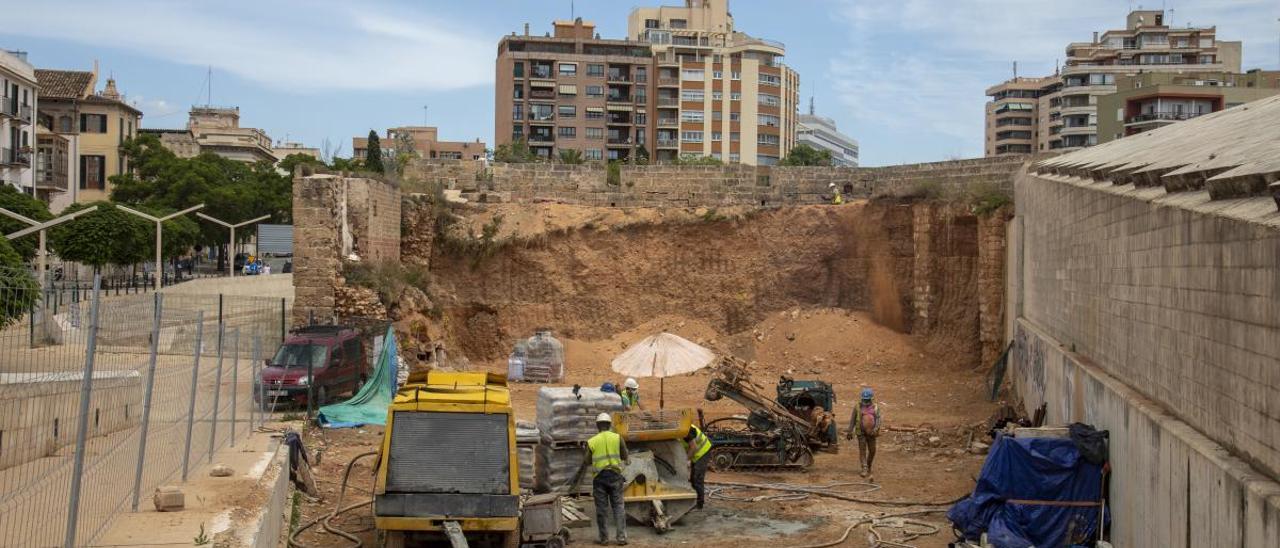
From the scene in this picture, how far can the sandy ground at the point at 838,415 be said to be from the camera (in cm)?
1431

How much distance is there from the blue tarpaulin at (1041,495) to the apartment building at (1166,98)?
194 ft

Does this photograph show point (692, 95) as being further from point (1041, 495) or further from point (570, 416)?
point (1041, 495)

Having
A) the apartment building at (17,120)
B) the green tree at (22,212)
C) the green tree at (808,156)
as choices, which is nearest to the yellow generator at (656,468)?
the green tree at (22,212)

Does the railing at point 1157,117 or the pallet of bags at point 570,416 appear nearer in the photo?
the pallet of bags at point 570,416

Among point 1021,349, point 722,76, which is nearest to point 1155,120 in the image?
point 722,76

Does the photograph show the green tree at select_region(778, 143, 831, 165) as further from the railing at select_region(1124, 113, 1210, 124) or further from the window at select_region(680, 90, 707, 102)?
the railing at select_region(1124, 113, 1210, 124)

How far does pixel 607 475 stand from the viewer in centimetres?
1309

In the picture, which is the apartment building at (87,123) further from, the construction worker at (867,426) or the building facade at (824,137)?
the building facade at (824,137)


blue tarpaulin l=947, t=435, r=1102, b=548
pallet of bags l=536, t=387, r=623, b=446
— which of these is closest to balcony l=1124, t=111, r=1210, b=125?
pallet of bags l=536, t=387, r=623, b=446

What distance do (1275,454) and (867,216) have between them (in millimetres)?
26360

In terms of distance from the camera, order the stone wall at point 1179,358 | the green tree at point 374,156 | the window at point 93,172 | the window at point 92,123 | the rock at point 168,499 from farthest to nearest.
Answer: the window at point 92,123 < the window at point 93,172 < the green tree at point 374,156 < the rock at point 168,499 < the stone wall at point 1179,358

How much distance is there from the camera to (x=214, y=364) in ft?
48.5

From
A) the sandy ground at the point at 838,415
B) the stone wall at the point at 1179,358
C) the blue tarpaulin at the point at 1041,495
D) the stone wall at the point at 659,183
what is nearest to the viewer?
the stone wall at the point at 1179,358

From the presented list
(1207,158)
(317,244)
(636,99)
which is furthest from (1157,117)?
(1207,158)
